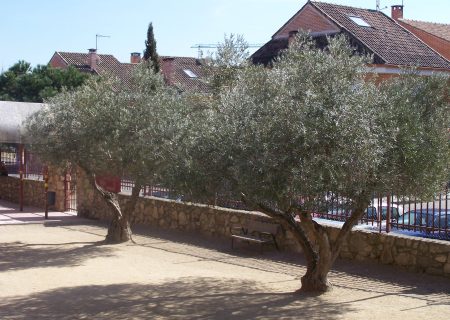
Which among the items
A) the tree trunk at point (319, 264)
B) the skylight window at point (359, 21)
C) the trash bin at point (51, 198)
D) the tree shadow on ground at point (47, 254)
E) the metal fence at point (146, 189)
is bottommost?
the tree shadow on ground at point (47, 254)

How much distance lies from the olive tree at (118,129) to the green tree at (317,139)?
3.73 meters

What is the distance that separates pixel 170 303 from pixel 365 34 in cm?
2333

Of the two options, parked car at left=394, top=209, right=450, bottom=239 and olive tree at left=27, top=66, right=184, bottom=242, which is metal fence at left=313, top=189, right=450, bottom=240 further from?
olive tree at left=27, top=66, right=184, bottom=242

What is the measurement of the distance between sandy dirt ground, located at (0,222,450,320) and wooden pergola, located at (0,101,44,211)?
7504mm

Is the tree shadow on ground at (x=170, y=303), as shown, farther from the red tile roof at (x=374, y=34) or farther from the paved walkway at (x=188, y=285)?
the red tile roof at (x=374, y=34)

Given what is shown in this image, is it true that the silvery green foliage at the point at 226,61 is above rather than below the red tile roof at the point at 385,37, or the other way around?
below

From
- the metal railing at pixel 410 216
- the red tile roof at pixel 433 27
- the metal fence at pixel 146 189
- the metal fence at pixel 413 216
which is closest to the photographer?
the metal railing at pixel 410 216

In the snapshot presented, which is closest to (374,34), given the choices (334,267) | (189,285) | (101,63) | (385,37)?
(385,37)

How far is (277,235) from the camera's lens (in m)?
14.3

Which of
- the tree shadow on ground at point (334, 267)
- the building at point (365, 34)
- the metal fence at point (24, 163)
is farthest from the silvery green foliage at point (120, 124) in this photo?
the building at point (365, 34)

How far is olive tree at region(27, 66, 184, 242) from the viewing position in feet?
44.5

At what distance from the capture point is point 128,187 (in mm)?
19484

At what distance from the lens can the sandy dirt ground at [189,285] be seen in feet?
30.0

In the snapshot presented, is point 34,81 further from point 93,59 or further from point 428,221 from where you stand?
point 428,221
